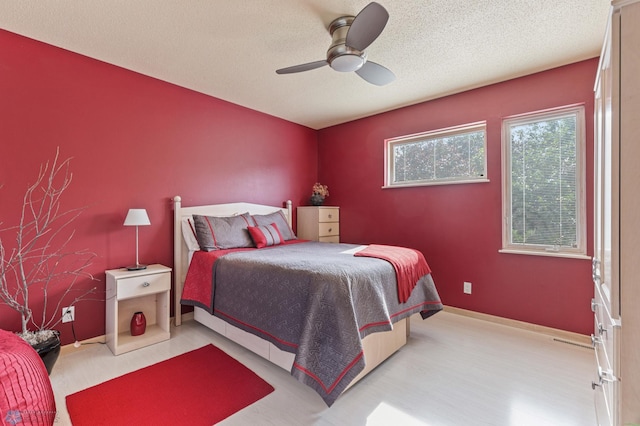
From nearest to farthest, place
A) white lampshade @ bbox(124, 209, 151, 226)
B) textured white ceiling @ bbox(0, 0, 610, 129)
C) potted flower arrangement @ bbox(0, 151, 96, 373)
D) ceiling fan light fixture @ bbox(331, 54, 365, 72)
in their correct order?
textured white ceiling @ bbox(0, 0, 610, 129)
ceiling fan light fixture @ bbox(331, 54, 365, 72)
potted flower arrangement @ bbox(0, 151, 96, 373)
white lampshade @ bbox(124, 209, 151, 226)

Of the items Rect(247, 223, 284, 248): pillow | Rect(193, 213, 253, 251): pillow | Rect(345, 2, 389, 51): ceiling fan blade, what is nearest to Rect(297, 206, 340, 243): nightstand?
Rect(247, 223, 284, 248): pillow

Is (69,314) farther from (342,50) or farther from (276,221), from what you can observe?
(342,50)

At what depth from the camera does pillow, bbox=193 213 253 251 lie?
2.82 metres

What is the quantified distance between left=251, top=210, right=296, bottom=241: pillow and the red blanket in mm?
1309

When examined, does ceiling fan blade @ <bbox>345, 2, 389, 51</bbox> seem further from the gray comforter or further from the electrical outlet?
the electrical outlet

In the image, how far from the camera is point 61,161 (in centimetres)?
232

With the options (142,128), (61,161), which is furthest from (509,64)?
(61,161)

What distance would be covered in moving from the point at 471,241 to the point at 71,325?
376 cm

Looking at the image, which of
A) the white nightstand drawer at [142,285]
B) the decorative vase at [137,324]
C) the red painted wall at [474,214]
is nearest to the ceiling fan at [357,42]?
the red painted wall at [474,214]

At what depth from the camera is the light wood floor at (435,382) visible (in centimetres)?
160

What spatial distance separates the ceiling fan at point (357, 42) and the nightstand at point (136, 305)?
6.64 feet

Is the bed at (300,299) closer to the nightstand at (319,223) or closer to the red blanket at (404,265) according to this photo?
the red blanket at (404,265)

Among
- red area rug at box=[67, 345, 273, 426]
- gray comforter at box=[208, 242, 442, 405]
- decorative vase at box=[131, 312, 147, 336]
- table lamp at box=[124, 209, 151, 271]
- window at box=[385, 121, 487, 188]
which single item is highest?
window at box=[385, 121, 487, 188]

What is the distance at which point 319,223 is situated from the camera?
4.03 meters
